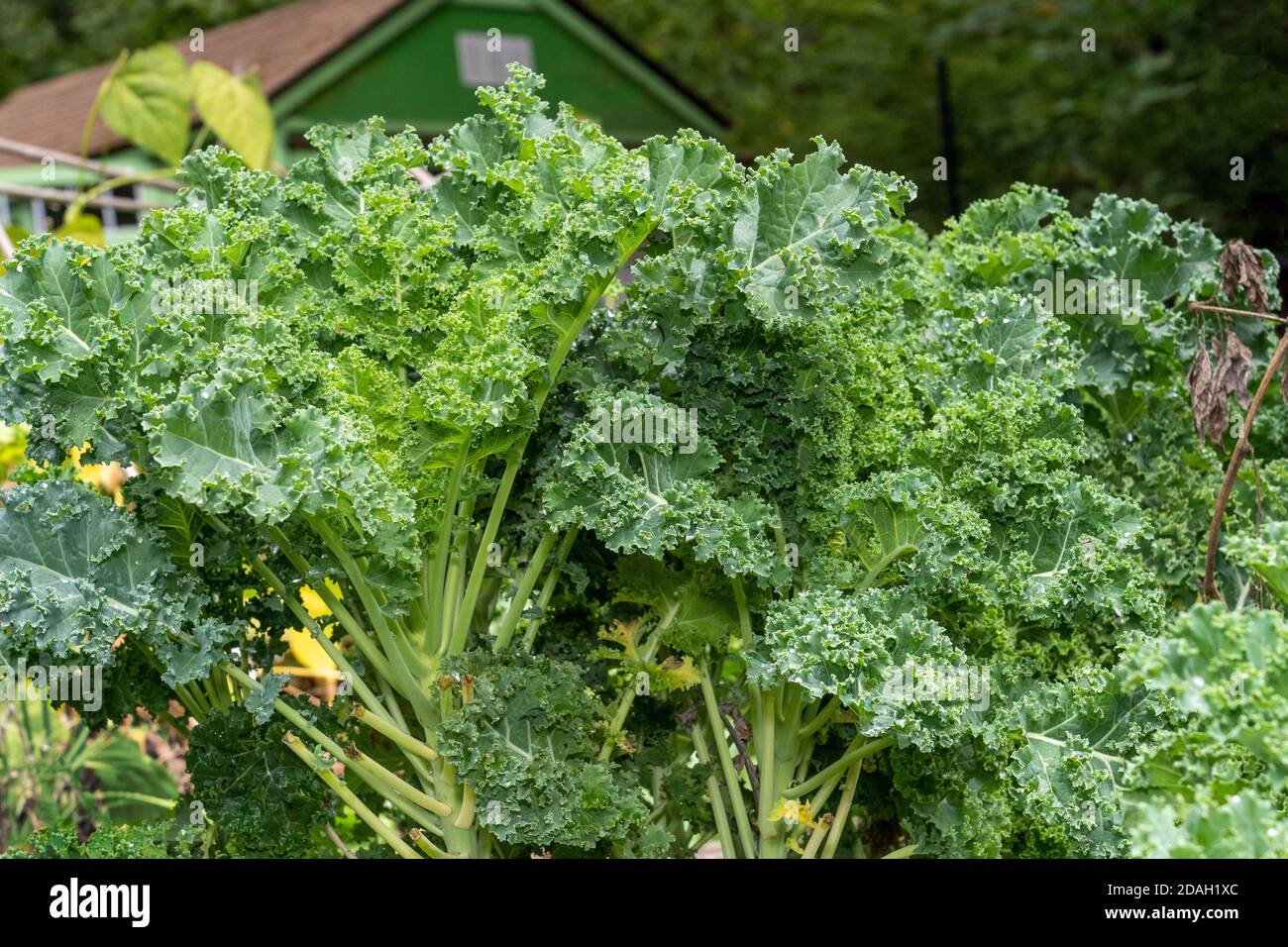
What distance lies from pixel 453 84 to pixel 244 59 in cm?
243

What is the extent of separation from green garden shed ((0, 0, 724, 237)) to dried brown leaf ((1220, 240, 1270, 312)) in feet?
31.0

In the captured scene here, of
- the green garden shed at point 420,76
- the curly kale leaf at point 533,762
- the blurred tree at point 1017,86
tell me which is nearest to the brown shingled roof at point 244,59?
the green garden shed at point 420,76

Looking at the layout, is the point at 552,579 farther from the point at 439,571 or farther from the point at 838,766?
the point at 838,766

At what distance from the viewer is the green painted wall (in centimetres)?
1185

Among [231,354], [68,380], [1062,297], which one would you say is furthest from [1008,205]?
[68,380]

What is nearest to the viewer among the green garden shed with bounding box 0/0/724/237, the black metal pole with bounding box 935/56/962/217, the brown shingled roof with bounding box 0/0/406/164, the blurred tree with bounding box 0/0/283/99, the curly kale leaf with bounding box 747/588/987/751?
the curly kale leaf with bounding box 747/588/987/751

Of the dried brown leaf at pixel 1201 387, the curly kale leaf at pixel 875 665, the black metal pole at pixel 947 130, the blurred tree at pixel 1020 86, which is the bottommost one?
the curly kale leaf at pixel 875 665

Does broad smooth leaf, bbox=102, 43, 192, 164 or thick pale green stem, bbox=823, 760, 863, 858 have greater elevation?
broad smooth leaf, bbox=102, 43, 192, 164

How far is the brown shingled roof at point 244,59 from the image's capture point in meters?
11.9

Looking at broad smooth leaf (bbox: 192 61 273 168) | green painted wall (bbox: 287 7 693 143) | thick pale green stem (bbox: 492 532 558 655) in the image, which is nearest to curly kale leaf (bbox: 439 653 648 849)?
thick pale green stem (bbox: 492 532 558 655)

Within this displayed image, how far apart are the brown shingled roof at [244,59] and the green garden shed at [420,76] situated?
1.3 inches

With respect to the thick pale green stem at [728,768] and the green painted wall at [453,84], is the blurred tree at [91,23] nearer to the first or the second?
the green painted wall at [453,84]

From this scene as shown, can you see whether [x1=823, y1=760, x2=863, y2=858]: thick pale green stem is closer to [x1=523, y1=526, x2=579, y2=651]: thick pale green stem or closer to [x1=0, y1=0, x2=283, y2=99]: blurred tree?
[x1=523, y1=526, x2=579, y2=651]: thick pale green stem

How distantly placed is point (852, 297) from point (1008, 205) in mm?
1079
